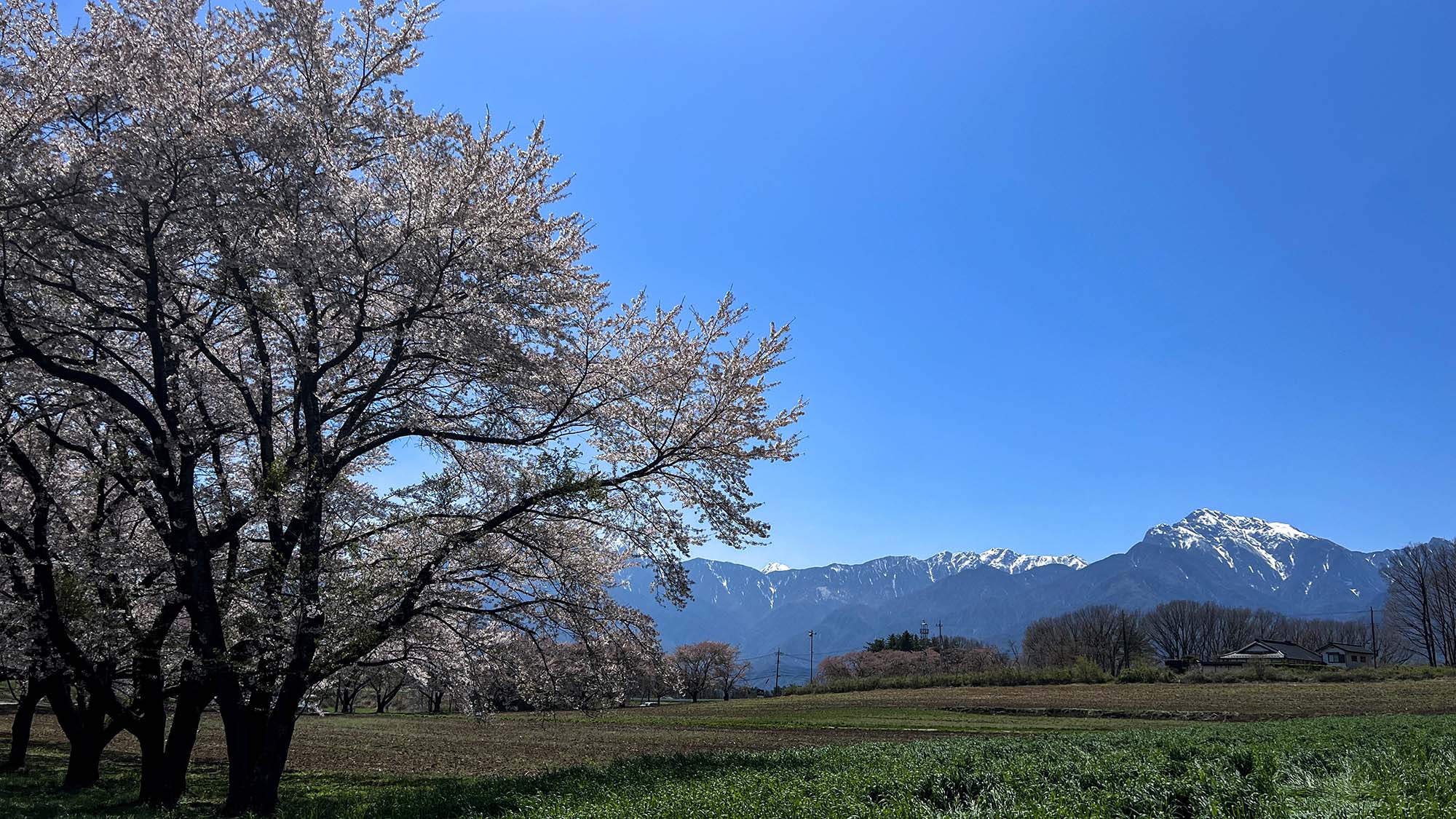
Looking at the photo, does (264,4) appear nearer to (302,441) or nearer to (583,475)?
(302,441)

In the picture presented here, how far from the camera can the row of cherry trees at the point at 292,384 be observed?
11.1 meters

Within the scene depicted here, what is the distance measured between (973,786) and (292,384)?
13141 millimetres

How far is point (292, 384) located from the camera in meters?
14.4

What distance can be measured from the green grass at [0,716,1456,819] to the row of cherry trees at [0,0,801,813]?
245 cm

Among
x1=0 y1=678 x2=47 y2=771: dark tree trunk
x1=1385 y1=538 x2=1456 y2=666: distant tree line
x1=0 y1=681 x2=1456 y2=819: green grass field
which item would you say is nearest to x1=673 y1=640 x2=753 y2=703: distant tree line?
x1=1385 y1=538 x2=1456 y2=666: distant tree line

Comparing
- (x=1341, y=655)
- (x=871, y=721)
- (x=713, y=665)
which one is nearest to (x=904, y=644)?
(x=713, y=665)

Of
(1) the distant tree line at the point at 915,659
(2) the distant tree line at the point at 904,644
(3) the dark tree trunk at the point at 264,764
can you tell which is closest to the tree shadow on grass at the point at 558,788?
(3) the dark tree trunk at the point at 264,764

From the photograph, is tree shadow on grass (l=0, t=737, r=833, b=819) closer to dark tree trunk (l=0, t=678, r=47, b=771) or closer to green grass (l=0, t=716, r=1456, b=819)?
green grass (l=0, t=716, r=1456, b=819)

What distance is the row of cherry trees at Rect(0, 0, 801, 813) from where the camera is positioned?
11.1 meters

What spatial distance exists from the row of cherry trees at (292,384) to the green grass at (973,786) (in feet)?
8.02

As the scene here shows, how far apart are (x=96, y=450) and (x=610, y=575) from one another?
11.6 meters

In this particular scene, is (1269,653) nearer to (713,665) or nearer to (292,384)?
(713,665)

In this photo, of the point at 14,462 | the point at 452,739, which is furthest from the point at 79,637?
the point at 452,739

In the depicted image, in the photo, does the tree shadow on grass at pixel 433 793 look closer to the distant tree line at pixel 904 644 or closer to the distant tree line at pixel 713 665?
the distant tree line at pixel 713 665
